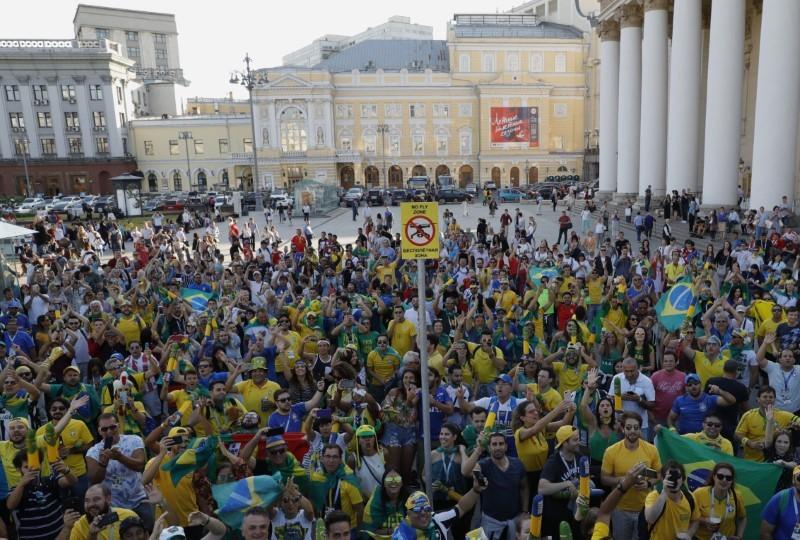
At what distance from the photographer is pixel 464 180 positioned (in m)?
77.5

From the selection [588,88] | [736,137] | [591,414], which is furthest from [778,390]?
[588,88]

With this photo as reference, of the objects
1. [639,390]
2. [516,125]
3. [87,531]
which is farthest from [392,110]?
[87,531]

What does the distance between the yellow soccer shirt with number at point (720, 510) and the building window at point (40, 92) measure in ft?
269

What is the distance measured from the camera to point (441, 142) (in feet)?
250

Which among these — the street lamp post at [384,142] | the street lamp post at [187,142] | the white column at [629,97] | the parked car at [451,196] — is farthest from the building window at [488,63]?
the white column at [629,97]

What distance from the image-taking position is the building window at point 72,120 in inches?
2842

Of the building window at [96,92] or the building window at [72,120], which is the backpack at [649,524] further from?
the building window at [72,120]

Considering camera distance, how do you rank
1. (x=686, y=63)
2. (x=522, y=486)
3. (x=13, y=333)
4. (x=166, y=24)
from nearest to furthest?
1. (x=522, y=486)
2. (x=13, y=333)
3. (x=686, y=63)
4. (x=166, y=24)

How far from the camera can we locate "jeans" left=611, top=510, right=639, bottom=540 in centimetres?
537

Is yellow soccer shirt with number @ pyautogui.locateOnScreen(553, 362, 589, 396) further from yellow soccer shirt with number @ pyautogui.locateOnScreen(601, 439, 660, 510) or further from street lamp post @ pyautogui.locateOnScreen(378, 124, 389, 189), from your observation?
street lamp post @ pyautogui.locateOnScreen(378, 124, 389, 189)

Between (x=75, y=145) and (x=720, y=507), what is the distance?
265 feet

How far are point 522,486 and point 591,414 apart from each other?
1104 mm

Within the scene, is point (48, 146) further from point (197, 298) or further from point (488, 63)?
point (197, 298)

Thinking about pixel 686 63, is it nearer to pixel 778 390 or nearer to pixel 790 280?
pixel 790 280
